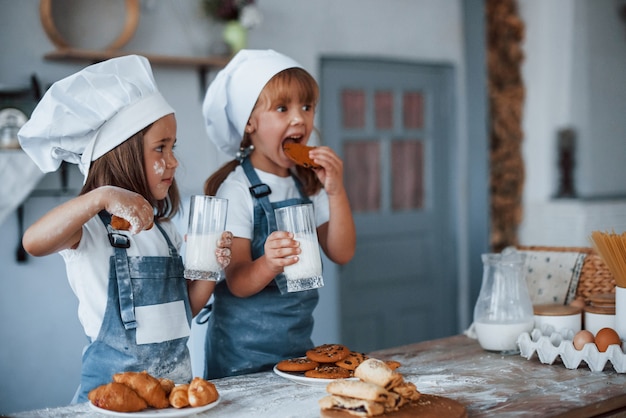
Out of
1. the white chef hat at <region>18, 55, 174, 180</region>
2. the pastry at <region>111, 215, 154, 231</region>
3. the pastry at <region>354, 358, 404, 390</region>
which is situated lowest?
the pastry at <region>354, 358, 404, 390</region>

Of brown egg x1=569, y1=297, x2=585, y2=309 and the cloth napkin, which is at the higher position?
the cloth napkin

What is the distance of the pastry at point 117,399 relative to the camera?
4.28ft

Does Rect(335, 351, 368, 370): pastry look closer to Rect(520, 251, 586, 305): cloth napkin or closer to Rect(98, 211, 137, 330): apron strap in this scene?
Rect(98, 211, 137, 330): apron strap

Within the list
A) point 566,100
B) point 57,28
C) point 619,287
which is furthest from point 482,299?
point 566,100

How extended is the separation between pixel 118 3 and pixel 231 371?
2.37 metres

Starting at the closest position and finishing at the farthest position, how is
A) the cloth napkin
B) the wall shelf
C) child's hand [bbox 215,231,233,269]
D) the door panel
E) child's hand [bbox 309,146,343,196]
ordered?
child's hand [bbox 215,231,233,269], child's hand [bbox 309,146,343,196], the cloth napkin, the wall shelf, the door panel

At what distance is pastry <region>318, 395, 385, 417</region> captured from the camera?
4.19ft

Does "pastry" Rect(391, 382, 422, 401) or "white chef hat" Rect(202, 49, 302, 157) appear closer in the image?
"pastry" Rect(391, 382, 422, 401)

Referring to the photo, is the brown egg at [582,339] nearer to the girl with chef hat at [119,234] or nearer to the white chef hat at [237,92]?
the girl with chef hat at [119,234]

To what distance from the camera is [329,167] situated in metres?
Result: 1.97

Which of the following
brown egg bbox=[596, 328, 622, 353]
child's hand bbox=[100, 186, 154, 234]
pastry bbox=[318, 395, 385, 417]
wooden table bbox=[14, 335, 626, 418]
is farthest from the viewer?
brown egg bbox=[596, 328, 622, 353]

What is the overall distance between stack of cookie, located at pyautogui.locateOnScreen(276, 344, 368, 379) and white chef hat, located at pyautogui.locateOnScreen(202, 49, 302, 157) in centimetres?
77

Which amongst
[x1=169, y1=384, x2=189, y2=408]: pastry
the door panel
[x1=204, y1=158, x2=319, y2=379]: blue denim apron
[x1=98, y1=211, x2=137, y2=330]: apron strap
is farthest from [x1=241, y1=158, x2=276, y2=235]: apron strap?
the door panel

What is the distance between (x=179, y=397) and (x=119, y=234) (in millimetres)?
525
